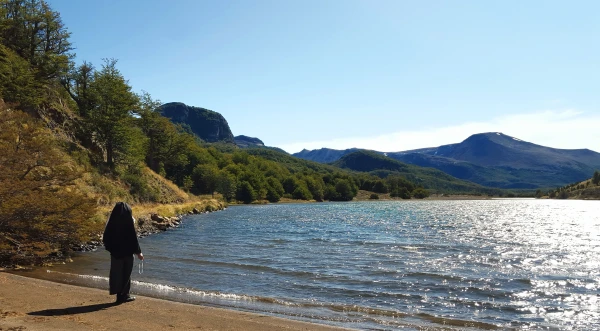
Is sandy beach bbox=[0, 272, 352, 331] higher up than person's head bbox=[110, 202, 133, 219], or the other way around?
person's head bbox=[110, 202, 133, 219]

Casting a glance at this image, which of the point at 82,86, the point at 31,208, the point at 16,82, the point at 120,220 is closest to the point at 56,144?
the point at 16,82

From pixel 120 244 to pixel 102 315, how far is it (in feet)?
6.88

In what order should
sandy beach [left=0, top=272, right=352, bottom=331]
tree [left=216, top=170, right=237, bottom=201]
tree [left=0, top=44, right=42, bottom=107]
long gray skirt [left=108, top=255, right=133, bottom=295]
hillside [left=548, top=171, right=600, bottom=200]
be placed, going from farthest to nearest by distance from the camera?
hillside [left=548, top=171, right=600, bottom=200]
tree [left=216, top=170, right=237, bottom=201]
tree [left=0, top=44, right=42, bottom=107]
long gray skirt [left=108, top=255, right=133, bottom=295]
sandy beach [left=0, top=272, right=352, bottom=331]

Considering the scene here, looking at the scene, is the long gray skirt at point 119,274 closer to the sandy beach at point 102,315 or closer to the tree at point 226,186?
the sandy beach at point 102,315

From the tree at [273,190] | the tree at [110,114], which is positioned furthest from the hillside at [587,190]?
the tree at [110,114]

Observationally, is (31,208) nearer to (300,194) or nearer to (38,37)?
(38,37)

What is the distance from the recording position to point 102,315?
1023 cm

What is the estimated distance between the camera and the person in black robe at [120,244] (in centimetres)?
1168

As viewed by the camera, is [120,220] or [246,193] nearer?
[120,220]

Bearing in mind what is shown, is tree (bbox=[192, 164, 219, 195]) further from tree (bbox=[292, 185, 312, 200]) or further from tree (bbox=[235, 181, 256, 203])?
tree (bbox=[292, 185, 312, 200])

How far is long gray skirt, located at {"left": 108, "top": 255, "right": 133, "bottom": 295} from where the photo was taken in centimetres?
1184

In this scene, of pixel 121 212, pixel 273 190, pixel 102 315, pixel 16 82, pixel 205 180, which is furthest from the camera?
pixel 273 190

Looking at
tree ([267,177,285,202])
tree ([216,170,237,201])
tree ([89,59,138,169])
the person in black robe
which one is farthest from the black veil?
tree ([267,177,285,202])

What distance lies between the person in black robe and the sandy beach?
55 centimetres
